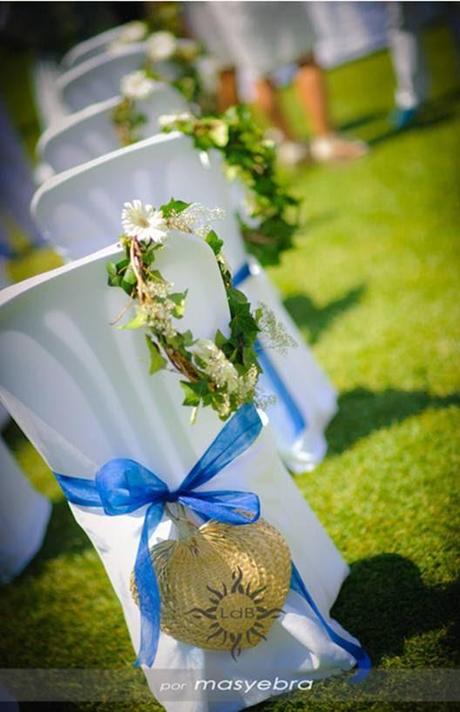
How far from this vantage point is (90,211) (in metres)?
2.12

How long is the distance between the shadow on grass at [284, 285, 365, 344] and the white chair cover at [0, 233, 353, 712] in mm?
1751

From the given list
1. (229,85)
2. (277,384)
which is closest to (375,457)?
(277,384)

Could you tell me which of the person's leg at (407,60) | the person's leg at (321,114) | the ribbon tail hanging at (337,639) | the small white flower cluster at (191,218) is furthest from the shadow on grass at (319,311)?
the person's leg at (407,60)

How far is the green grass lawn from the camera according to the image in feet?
6.03

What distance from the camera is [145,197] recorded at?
2072mm

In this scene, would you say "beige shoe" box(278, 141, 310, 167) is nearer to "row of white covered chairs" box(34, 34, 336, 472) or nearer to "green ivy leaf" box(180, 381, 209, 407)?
"row of white covered chairs" box(34, 34, 336, 472)

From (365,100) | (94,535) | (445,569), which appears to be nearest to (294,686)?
(445,569)

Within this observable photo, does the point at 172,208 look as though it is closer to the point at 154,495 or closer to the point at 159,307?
the point at 159,307

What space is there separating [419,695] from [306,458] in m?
1.04

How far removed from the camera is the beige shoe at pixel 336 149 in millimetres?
5219

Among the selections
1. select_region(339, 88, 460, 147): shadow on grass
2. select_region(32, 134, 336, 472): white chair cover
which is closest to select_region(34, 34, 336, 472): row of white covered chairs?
select_region(32, 134, 336, 472): white chair cover

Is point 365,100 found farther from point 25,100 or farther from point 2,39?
point 25,100

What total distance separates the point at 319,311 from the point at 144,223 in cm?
234

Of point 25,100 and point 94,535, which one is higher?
point 25,100
